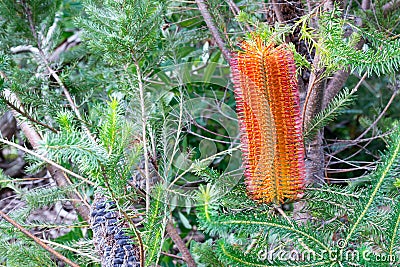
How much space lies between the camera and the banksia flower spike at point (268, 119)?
0.58 metres

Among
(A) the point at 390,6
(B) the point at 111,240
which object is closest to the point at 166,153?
(B) the point at 111,240

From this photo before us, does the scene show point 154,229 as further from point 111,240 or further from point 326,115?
point 326,115

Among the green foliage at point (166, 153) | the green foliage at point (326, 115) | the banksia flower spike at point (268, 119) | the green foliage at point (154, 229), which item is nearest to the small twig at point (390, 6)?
the green foliage at point (166, 153)

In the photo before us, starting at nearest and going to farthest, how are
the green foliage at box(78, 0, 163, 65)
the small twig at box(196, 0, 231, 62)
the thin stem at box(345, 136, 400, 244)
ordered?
the thin stem at box(345, 136, 400, 244) → the green foliage at box(78, 0, 163, 65) → the small twig at box(196, 0, 231, 62)

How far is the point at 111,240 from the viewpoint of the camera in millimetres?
680

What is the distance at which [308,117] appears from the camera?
777 mm

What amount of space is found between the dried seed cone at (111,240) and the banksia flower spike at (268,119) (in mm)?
178

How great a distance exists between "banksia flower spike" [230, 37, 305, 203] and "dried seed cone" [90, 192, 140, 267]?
178mm

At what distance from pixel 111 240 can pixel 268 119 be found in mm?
266

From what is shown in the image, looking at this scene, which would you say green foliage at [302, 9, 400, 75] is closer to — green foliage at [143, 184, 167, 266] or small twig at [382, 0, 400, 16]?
green foliage at [143, 184, 167, 266]

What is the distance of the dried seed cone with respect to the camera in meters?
0.67

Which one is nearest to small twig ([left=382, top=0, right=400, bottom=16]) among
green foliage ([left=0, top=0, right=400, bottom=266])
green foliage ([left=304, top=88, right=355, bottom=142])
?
green foliage ([left=0, top=0, right=400, bottom=266])

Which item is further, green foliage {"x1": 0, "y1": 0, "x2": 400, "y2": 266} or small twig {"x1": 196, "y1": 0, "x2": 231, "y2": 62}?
small twig {"x1": 196, "y1": 0, "x2": 231, "y2": 62}

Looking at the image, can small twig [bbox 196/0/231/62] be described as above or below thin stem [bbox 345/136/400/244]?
above
